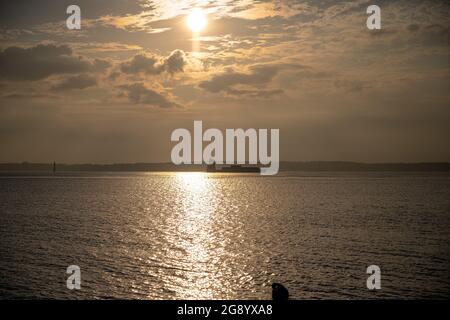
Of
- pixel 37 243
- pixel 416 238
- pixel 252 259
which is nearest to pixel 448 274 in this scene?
pixel 252 259

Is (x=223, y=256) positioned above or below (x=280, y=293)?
below

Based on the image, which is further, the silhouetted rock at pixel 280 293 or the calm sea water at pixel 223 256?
the calm sea water at pixel 223 256

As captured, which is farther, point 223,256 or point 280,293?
point 223,256

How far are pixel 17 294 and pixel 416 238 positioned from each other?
160ft

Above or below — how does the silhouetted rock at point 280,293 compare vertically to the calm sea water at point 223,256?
above

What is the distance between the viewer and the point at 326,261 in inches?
1790

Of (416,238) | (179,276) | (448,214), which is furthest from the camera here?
(448,214)

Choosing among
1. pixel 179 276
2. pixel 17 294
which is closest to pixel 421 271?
pixel 179 276

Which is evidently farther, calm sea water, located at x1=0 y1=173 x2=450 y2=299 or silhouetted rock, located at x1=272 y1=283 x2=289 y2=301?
calm sea water, located at x1=0 y1=173 x2=450 y2=299

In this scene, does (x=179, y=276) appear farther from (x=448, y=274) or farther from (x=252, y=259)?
(x=448, y=274)

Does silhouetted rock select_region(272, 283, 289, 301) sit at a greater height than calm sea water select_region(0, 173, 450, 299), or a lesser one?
greater

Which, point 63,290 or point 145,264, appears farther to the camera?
point 145,264
